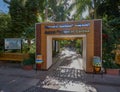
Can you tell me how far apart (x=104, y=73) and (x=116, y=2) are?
11.0 meters

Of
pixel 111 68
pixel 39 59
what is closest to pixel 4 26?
pixel 39 59

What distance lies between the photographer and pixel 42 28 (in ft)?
34.0

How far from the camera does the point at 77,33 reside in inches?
379

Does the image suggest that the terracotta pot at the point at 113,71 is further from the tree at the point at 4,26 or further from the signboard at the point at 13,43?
the tree at the point at 4,26

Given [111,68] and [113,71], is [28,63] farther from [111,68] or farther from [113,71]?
[113,71]

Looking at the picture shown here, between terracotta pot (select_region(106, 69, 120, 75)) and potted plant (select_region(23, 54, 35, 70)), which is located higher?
potted plant (select_region(23, 54, 35, 70))

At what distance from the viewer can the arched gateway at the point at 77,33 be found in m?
9.34

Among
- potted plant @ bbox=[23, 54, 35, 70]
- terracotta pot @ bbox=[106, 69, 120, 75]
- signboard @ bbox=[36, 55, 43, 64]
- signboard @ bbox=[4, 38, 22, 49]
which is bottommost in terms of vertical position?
terracotta pot @ bbox=[106, 69, 120, 75]

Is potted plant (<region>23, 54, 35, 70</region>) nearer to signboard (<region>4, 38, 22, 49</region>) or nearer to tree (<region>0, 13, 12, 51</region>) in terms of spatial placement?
signboard (<region>4, 38, 22, 49</region>)

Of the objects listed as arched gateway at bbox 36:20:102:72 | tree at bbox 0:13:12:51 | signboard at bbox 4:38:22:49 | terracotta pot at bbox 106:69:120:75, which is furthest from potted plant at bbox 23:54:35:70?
tree at bbox 0:13:12:51

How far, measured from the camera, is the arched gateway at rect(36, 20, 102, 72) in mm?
9344

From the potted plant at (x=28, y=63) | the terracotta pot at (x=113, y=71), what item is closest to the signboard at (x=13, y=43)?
the potted plant at (x=28, y=63)

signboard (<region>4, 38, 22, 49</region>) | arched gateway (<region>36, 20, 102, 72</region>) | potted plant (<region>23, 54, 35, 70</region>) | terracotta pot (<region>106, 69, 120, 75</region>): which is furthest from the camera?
signboard (<region>4, 38, 22, 49</region>)

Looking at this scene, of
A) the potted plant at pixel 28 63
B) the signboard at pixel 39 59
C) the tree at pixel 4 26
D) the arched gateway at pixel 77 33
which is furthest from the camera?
the tree at pixel 4 26
